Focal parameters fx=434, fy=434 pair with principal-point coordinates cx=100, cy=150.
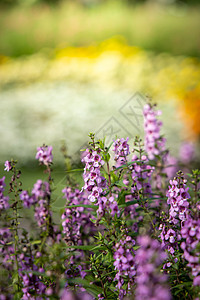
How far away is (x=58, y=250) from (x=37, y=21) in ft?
33.2

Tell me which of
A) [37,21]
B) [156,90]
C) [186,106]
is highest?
[37,21]

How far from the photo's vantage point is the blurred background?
324 inches

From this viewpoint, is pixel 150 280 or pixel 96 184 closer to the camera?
pixel 150 280

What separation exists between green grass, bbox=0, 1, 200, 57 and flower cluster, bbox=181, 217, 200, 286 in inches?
335

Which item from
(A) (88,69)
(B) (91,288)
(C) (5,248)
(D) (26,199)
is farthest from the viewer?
(A) (88,69)

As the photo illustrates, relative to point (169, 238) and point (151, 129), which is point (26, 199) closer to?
point (151, 129)

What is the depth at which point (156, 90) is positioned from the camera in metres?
8.84

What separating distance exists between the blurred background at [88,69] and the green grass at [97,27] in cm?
2

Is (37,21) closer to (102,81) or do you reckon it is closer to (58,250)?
(102,81)

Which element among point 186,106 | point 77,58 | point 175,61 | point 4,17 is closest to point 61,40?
point 77,58

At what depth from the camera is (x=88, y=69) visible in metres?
9.84

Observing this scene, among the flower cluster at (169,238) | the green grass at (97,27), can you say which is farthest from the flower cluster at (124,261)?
the green grass at (97,27)

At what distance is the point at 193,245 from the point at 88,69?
28.0 feet

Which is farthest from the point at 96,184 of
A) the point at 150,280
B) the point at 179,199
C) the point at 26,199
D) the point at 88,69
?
the point at 88,69
